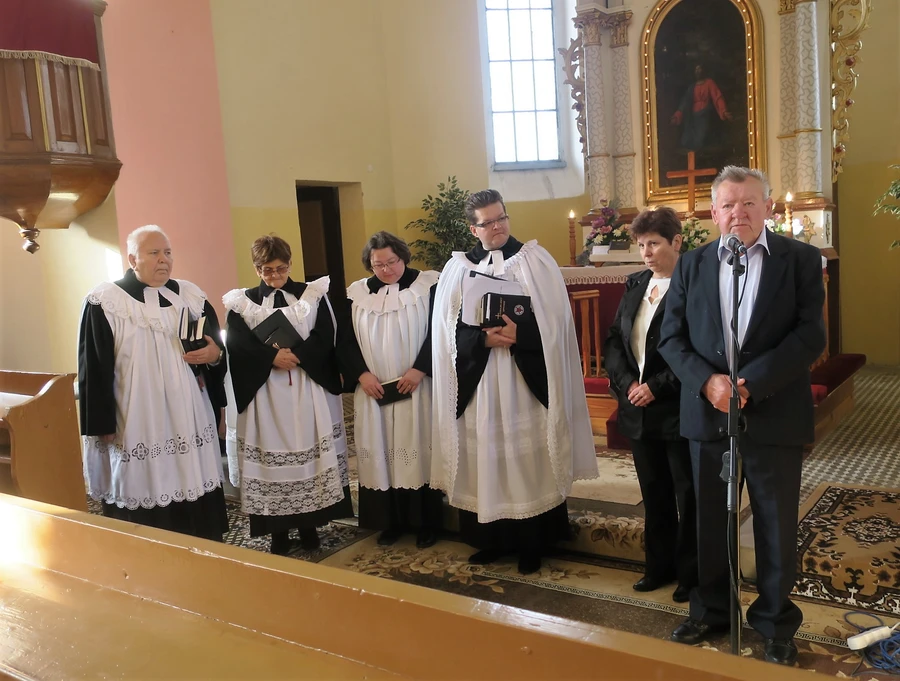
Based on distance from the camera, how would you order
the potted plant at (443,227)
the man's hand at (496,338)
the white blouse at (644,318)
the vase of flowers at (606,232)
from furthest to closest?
the potted plant at (443,227) → the vase of flowers at (606,232) → the man's hand at (496,338) → the white blouse at (644,318)

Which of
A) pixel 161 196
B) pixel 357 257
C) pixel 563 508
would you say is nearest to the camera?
pixel 563 508

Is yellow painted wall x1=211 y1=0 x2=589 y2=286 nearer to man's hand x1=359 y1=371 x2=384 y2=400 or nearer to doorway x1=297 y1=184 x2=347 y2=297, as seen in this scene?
doorway x1=297 y1=184 x2=347 y2=297

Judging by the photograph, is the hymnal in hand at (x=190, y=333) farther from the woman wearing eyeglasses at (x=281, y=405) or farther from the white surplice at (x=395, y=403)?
the white surplice at (x=395, y=403)

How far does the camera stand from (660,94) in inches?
352

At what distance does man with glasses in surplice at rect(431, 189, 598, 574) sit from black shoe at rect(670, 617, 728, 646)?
85cm

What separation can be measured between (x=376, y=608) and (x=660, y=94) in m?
8.80

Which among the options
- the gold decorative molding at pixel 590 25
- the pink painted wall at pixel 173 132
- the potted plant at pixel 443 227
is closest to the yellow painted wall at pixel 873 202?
the gold decorative molding at pixel 590 25

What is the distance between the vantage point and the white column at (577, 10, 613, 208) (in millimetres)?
9055

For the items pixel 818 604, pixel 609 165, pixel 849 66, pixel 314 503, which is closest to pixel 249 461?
pixel 314 503

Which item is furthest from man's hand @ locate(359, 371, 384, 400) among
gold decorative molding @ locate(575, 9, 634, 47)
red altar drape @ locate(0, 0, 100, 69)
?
gold decorative molding @ locate(575, 9, 634, 47)

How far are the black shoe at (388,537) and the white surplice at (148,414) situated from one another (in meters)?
0.93

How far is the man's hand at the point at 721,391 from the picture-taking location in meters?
2.49

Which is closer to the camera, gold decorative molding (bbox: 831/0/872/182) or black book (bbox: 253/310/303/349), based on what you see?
black book (bbox: 253/310/303/349)

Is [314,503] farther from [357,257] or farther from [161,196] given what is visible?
[357,257]
